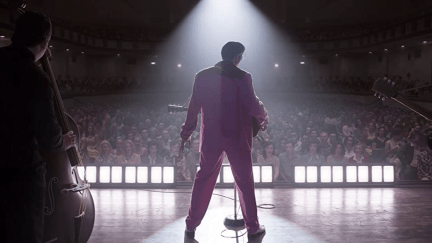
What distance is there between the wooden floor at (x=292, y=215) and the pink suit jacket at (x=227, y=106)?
717mm

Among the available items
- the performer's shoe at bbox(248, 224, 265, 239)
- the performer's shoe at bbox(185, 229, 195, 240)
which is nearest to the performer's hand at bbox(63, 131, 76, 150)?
the performer's shoe at bbox(185, 229, 195, 240)

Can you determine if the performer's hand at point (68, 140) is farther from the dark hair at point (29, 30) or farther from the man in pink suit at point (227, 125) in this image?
the man in pink suit at point (227, 125)

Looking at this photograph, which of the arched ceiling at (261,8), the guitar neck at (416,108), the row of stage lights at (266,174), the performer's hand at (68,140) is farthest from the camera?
the arched ceiling at (261,8)

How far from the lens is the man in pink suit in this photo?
2.50m

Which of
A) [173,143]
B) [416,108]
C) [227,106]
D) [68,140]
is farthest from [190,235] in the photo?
[173,143]

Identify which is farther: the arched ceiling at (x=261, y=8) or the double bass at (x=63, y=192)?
the arched ceiling at (x=261, y=8)

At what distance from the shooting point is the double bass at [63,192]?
5.71ft

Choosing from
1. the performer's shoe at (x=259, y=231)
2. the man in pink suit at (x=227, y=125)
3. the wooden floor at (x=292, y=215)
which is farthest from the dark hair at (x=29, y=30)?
the performer's shoe at (x=259, y=231)

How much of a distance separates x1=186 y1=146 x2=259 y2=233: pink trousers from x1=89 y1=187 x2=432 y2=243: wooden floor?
0.55 ft

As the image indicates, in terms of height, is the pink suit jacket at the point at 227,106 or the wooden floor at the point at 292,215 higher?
the pink suit jacket at the point at 227,106

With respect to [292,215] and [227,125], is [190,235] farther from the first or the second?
[292,215]

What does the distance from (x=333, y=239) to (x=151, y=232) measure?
4.28 feet

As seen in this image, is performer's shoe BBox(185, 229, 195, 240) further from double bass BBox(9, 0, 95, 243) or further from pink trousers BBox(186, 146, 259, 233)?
double bass BBox(9, 0, 95, 243)

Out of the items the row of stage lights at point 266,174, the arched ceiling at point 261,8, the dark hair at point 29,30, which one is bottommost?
the row of stage lights at point 266,174
